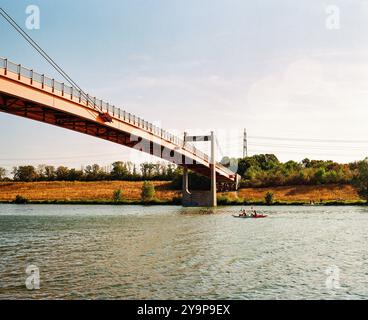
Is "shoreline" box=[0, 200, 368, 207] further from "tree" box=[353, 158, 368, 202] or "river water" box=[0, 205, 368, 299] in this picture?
"river water" box=[0, 205, 368, 299]

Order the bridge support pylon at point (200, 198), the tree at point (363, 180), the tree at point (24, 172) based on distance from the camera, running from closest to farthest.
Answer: the tree at point (363, 180) → the bridge support pylon at point (200, 198) → the tree at point (24, 172)

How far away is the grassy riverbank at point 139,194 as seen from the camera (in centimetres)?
9688

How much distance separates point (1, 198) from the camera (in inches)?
4370

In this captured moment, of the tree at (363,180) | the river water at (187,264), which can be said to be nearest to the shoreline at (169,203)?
the tree at (363,180)

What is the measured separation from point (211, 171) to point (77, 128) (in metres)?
43.0

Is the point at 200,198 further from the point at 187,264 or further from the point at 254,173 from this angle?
the point at 187,264

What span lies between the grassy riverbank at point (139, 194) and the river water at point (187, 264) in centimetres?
5744

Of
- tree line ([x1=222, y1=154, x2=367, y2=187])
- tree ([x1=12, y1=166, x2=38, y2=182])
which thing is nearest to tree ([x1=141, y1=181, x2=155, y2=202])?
tree line ([x1=222, y1=154, x2=367, y2=187])

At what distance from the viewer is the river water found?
1748 cm

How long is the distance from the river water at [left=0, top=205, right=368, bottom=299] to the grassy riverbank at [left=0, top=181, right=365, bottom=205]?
57.4m

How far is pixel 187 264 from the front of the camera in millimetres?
23281

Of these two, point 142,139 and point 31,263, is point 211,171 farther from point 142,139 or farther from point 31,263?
point 31,263

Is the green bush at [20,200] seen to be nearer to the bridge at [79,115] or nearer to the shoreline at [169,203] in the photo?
the shoreline at [169,203]
